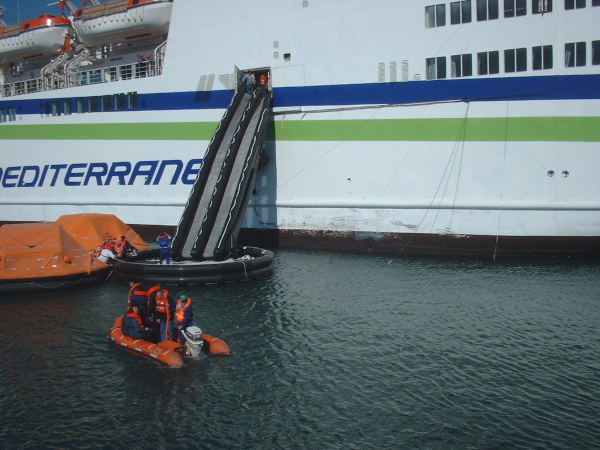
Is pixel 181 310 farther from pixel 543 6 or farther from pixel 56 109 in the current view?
pixel 56 109

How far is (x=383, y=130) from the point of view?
17828 millimetres

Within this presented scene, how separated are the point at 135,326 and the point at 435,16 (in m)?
→ 13.1

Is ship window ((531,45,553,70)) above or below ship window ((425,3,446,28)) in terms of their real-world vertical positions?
below

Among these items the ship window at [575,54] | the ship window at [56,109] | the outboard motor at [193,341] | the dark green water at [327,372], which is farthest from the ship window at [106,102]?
the ship window at [575,54]

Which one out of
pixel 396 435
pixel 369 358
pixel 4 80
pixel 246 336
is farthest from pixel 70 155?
pixel 396 435

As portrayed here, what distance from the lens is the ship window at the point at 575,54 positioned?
52.1 ft

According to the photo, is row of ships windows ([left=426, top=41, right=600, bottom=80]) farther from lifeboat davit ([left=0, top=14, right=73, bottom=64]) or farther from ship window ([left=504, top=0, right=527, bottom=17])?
lifeboat davit ([left=0, top=14, right=73, bottom=64])

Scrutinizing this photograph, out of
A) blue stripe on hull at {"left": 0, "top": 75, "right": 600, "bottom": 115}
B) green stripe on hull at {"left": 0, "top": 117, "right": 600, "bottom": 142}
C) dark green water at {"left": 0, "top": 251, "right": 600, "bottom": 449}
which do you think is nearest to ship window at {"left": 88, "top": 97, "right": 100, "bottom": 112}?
green stripe on hull at {"left": 0, "top": 117, "right": 600, "bottom": 142}

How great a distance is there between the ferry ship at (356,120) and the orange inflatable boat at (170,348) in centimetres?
964

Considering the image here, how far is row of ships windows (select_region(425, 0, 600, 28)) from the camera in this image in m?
16.0

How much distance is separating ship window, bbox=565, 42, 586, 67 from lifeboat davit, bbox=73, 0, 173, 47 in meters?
13.9

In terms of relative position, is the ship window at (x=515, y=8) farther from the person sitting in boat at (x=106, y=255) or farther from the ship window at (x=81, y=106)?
the ship window at (x=81, y=106)

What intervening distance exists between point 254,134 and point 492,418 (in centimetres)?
1208

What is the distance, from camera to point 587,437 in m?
6.71
